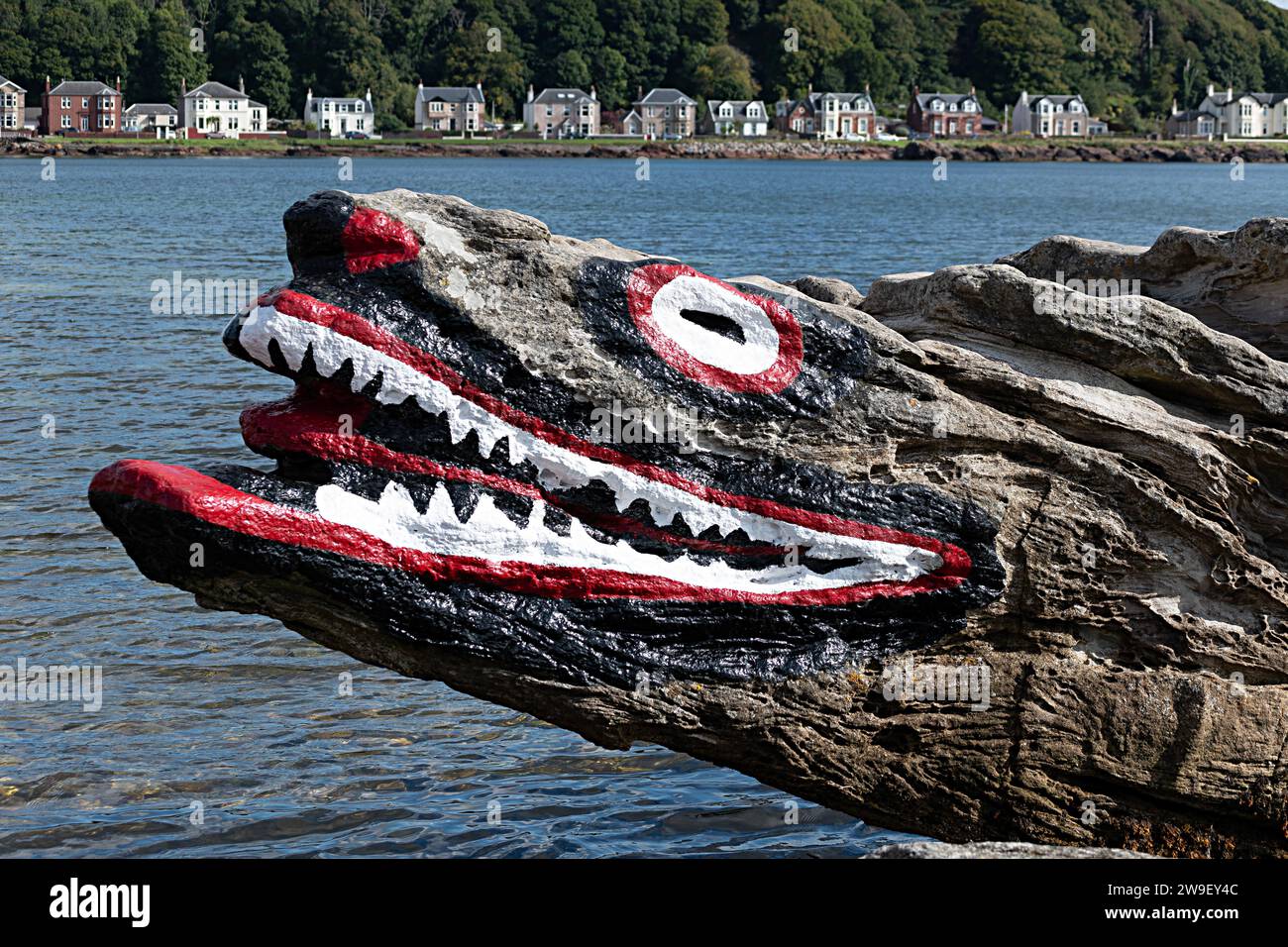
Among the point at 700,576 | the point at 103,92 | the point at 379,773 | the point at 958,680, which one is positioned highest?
the point at 103,92

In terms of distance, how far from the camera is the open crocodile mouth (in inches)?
243

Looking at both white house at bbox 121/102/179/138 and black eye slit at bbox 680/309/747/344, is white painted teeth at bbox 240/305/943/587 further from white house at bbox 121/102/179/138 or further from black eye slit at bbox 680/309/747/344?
white house at bbox 121/102/179/138

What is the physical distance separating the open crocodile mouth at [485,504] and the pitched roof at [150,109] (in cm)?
19624

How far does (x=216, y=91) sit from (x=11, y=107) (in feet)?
78.4

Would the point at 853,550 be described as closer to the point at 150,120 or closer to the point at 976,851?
the point at 976,851

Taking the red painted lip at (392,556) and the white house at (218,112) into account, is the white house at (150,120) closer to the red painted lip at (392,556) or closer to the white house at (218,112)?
the white house at (218,112)

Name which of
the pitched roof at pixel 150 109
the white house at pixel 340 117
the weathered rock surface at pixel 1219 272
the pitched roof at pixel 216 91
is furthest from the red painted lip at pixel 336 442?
the pitched roof at pixel 150 109

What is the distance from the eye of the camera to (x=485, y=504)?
6.43m

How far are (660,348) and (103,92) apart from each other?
193 metres
